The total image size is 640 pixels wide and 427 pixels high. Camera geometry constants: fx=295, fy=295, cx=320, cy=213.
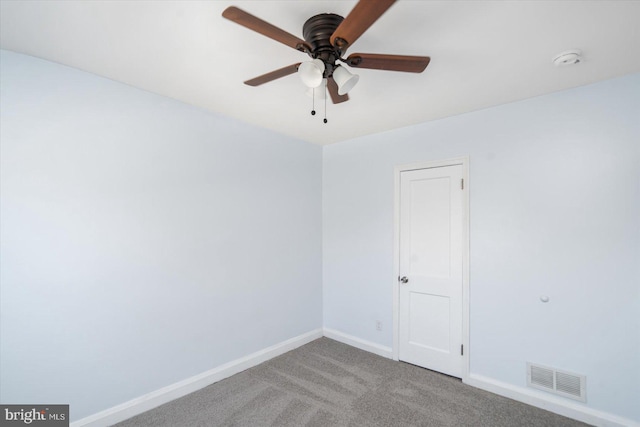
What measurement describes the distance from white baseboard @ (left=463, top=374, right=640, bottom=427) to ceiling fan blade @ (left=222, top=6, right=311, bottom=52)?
10.1 feet

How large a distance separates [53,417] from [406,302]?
3.04 metres

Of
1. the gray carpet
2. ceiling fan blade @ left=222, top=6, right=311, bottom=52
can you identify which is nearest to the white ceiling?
ceiling fan blade @ left=222, top=6, right=311, bottom=52

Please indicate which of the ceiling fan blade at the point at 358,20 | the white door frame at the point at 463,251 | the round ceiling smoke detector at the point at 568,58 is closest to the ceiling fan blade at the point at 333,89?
the ceiling fan blade at the point at 358,20

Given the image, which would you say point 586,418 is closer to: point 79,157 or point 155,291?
point 155,291

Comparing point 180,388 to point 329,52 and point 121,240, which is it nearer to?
point 121,240

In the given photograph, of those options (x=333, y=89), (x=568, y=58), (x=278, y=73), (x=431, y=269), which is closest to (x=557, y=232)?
(x=431, y=269)

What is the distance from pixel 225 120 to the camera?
9.80ft

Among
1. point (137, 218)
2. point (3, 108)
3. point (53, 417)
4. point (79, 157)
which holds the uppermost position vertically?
point (3, 108)

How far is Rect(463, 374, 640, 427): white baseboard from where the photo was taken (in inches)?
84.2

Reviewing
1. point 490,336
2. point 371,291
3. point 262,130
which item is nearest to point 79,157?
point 262,130

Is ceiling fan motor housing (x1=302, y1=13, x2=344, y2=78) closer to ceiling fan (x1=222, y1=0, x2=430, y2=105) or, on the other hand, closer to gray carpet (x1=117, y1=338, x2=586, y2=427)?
ceiling fan (x1=222, y1=0, x2=430, y2=105)

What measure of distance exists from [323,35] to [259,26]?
14.8 inches

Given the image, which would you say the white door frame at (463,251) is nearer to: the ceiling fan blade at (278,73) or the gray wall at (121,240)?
the gray wall at (121,240)

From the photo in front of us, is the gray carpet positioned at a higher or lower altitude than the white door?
Answer: lower
